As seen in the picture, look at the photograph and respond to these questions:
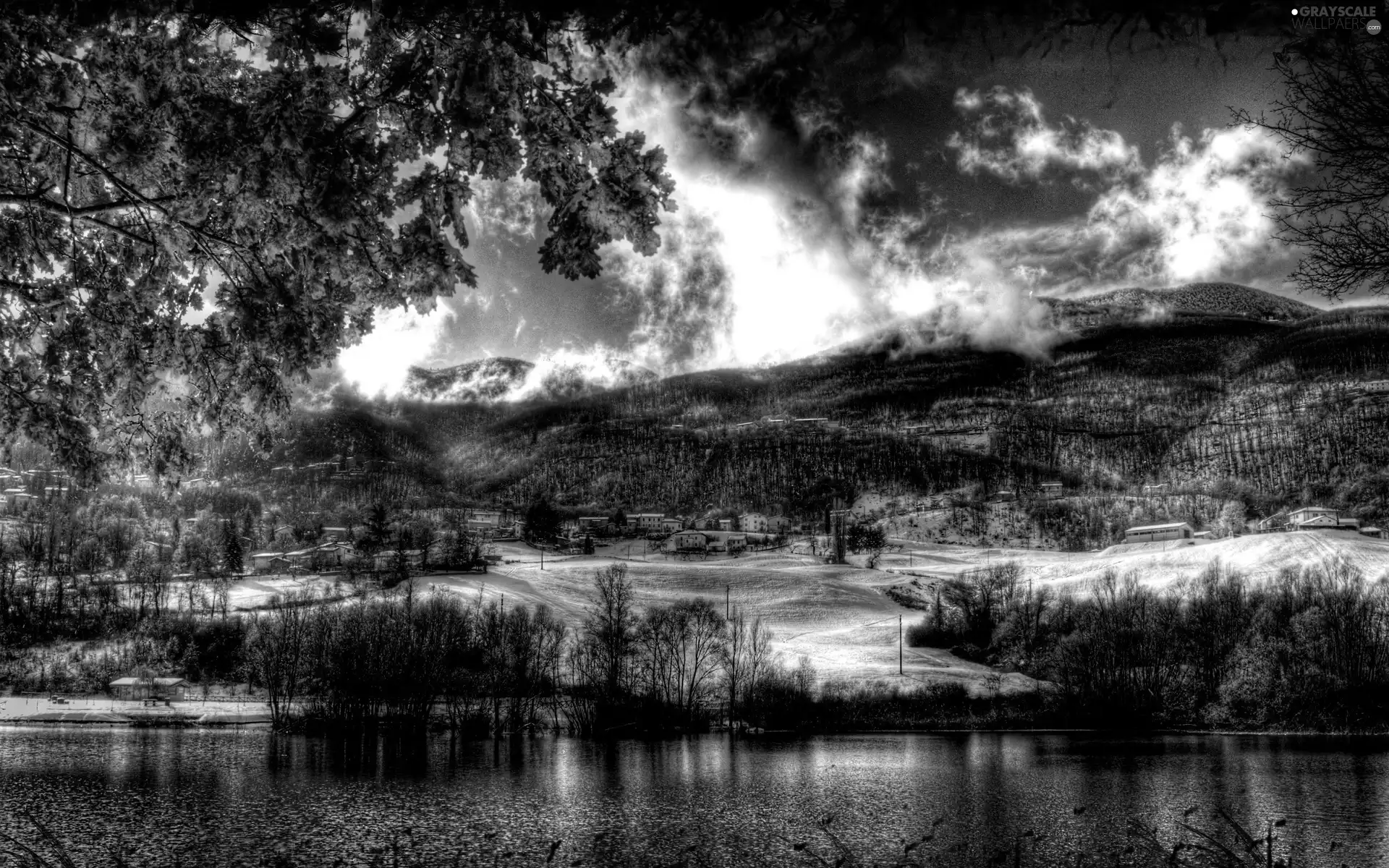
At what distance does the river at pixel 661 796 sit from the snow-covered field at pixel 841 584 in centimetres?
2004

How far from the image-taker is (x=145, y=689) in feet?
282

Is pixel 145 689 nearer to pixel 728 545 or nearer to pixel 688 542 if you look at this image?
pixel 688 542

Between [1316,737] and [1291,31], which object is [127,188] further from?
[1316,737]

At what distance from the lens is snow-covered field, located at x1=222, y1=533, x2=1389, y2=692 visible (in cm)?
9038

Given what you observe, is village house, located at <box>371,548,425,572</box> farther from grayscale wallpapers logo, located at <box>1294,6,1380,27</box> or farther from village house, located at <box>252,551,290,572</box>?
grayscale wallpapers logo, located at <box>1294,6,1380,27</box>

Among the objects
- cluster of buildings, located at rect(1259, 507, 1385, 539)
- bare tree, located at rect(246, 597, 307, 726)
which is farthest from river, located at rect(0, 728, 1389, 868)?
cluster of buildings, located at rect(1259, 507, 1385, 539)

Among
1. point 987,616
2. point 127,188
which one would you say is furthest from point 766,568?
point 127,188

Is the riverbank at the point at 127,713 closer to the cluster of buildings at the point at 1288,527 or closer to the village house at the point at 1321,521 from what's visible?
the cluster of buildings at the point at 1288,527

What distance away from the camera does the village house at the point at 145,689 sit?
85.1 metres

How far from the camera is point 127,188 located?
25.1 ft

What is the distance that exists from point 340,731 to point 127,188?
76.1m

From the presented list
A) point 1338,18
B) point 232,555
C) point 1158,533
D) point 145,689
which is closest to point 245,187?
point 1338,18

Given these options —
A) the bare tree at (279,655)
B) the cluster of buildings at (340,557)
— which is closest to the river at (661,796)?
the bare tree at (279,655)

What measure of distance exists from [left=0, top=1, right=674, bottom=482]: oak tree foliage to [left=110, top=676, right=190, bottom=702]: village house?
89.2m
